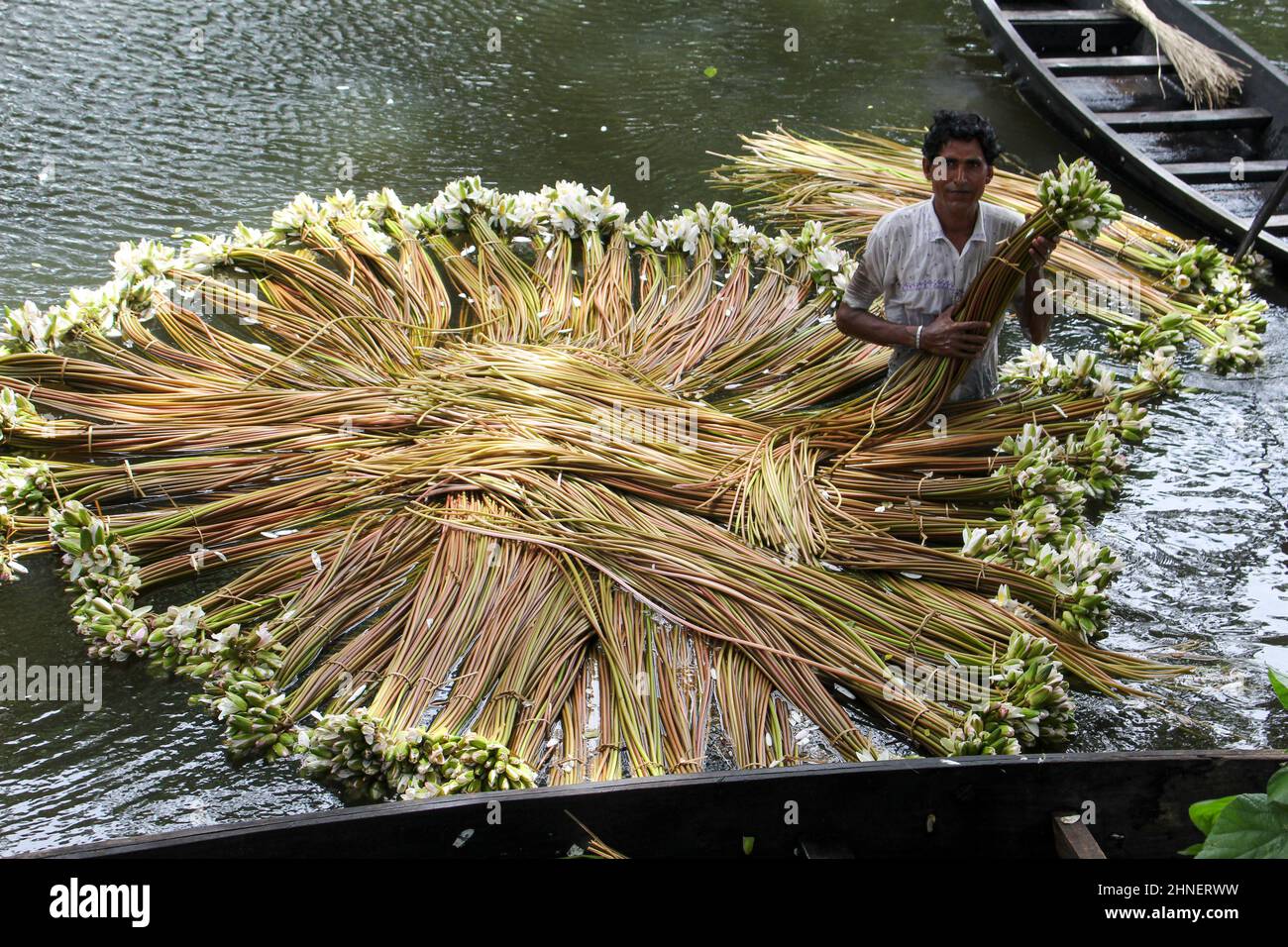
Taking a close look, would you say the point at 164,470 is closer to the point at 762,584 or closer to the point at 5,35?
the point at 762,584

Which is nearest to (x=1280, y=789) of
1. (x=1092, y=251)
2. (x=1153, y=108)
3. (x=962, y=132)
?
(x=962, y=132)

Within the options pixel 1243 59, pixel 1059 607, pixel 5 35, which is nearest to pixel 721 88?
pixel 1243 59

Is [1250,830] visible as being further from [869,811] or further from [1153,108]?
[1153,108]

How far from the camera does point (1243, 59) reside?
5.73 m

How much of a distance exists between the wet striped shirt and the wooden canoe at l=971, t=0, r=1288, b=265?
1.78m

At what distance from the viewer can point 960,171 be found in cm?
333

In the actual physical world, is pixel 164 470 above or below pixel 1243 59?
below

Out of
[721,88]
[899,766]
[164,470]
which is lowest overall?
[899,766]

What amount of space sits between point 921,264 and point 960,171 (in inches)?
11.5

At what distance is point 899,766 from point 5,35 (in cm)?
594

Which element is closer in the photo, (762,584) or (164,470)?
(762,584)

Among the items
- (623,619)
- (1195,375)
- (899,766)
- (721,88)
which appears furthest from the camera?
(721,88)

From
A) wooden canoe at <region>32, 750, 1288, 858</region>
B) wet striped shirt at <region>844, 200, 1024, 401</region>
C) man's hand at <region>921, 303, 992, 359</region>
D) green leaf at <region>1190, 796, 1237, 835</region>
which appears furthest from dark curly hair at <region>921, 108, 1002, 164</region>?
green leaf at <region>1190, 796, 1237, 835</region>

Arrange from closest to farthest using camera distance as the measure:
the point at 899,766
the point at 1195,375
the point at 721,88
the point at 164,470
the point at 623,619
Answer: the point at 899,766 → the point at 623,619 → the point at 164,470 → the point at 1195,375 → the point at 721,88
